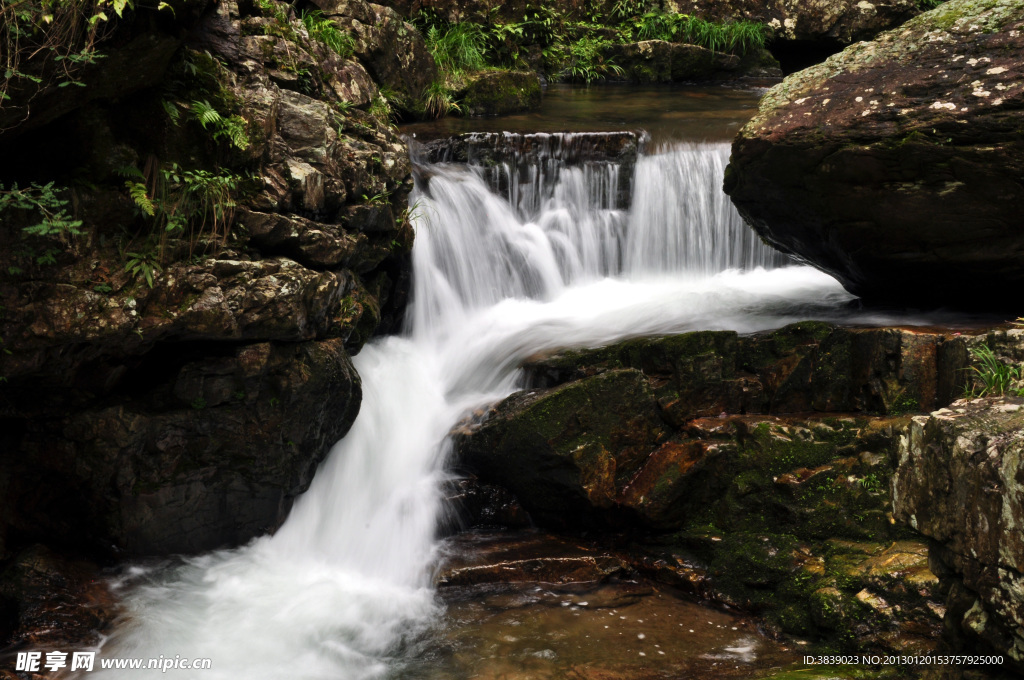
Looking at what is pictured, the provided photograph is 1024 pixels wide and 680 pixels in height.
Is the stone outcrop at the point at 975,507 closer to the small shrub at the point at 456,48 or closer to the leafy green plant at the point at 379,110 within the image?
the leafy green plant at the point at 379,110

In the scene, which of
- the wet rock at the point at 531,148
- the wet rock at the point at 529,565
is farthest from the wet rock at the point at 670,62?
the wet rock at the point at 529,565

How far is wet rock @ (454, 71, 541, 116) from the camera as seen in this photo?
1063 centimetres

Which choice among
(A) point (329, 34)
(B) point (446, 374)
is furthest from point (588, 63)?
(B) point (446, 374)

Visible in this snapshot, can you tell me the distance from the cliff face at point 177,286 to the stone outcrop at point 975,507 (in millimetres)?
3470

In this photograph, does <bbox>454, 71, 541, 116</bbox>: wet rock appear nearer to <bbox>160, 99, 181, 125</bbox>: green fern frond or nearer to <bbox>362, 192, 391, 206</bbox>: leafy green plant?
<bbox>362, 192, 391, 206</bbox>: leafy green plant

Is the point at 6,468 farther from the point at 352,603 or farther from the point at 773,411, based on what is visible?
the point at 773,411

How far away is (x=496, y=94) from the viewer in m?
10.8

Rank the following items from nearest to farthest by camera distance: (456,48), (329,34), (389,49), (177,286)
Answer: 1. (177,286)
2. (329,34)
3. (389,49)
4. (456,48)

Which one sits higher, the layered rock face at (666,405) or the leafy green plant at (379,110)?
the leafy green plant at (379,110)

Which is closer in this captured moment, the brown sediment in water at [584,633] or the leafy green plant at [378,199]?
the brown sediment in water at [584,633]

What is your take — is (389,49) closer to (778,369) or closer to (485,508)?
(485,508)

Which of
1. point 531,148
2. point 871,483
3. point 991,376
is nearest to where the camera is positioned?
point 991,376

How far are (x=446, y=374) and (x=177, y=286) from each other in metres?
2.68

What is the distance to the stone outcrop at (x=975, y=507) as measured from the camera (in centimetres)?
287
